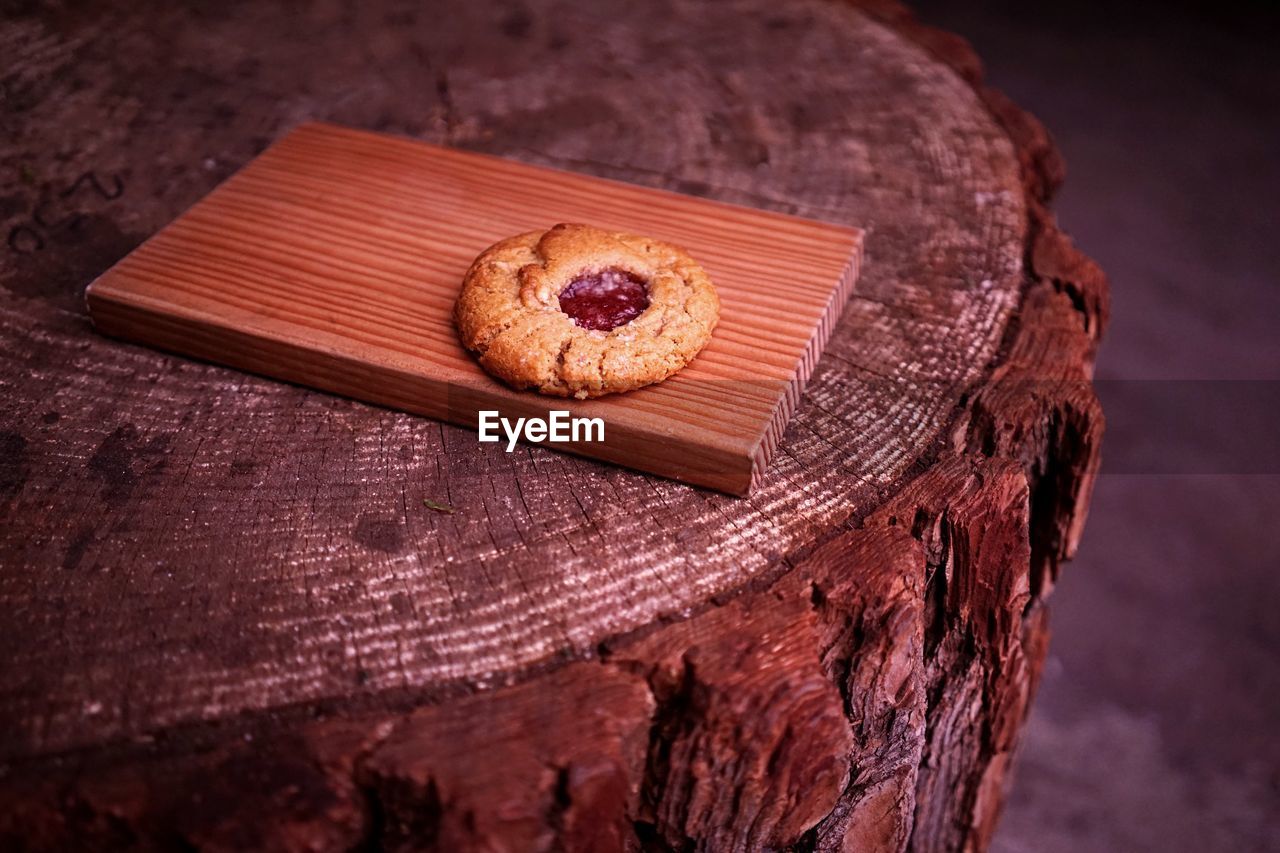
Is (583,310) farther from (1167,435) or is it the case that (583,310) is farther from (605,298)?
(1167,435)

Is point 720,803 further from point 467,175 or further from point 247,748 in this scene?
point 467,175

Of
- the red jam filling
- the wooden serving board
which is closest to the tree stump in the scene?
the wooden serving board

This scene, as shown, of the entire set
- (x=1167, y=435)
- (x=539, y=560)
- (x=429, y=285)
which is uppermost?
(x=429, y=285)

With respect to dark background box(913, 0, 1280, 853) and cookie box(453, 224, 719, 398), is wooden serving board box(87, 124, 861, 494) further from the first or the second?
dark background box(913, 0, 1280, 853)

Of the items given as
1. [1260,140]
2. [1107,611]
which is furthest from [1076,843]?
[1260,140]

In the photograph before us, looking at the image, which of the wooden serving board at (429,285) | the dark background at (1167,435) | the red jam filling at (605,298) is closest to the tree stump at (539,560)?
the wooden serving board at (429,285)

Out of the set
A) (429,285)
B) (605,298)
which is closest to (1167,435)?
(605,298)
